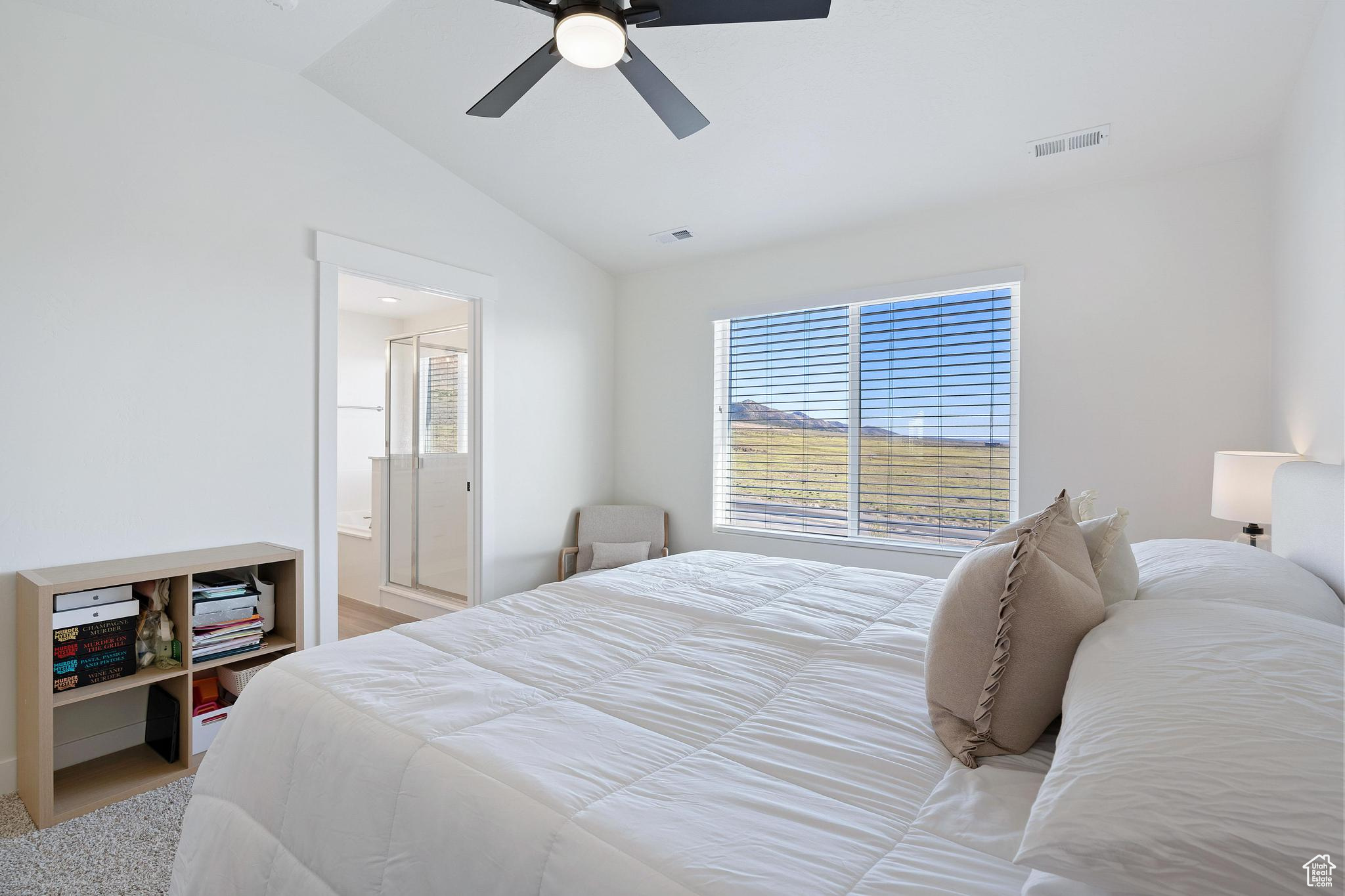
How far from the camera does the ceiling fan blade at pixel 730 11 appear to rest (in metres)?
1.67

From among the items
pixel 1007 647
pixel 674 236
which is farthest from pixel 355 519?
pixel 1007 647

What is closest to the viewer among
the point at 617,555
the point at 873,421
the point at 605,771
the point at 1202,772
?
the point at 1202,772

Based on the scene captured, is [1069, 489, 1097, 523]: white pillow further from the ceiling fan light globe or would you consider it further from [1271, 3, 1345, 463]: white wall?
the ceiling fan light globe

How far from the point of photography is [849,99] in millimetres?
2746

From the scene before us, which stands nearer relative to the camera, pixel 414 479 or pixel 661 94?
pixel 661 94

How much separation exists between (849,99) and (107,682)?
3730 mm

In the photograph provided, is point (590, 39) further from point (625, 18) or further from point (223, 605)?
point (223, 605)

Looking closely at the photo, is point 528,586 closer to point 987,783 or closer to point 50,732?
point 50,732

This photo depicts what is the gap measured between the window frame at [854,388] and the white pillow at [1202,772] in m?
2.68

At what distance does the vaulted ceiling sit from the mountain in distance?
3.94 feet

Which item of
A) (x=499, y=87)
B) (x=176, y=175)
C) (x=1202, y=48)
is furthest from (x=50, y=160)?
(x=1202, y=48)

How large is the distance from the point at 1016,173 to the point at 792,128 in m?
1.13

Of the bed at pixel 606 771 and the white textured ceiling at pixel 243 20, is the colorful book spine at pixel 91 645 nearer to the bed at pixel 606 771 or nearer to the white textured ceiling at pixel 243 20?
the bed at pixel 606 771

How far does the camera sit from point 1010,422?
3330mm
